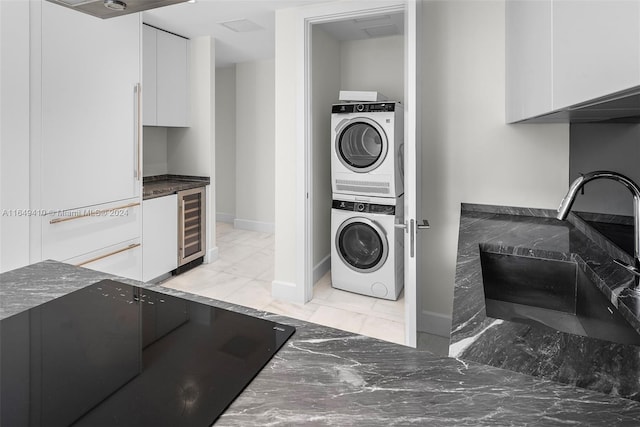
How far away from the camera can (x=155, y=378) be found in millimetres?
627

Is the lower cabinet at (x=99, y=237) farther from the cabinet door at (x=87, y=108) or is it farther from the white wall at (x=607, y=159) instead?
the white wall at (x=607, y=159)

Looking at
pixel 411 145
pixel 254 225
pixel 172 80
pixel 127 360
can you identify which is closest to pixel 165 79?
pixel 172 80

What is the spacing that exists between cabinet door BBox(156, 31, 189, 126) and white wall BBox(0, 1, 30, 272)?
1.49 meters

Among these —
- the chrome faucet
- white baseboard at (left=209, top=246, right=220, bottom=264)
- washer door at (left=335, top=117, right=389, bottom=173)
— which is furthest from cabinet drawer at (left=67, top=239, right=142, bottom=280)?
the chrome faucet

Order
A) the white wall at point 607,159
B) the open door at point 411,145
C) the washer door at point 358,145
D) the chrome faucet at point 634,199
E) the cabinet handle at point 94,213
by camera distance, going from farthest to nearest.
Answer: the washer door at point 358,145 → the cabinet handle at point 94,213 → the open door at point 411,145 → the white wall at point 607,159 → the chrome faucet at point 634,199

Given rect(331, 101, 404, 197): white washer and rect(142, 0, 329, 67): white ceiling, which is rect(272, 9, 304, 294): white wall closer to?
rect(142, 0, 329, 67): white ceiling

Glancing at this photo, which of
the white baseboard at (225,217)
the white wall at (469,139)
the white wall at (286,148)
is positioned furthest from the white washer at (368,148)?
the white baseboard at (225,217)

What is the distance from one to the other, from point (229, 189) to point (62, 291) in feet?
16.0

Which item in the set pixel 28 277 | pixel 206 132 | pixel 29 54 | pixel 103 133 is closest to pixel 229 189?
pixel 206 132

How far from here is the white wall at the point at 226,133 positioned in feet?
18.5

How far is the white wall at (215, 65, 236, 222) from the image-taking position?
5.64m

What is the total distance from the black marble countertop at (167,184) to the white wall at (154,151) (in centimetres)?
8

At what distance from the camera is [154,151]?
4012 millimetres

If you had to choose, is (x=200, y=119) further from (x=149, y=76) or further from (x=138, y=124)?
(x=138, y=124)
